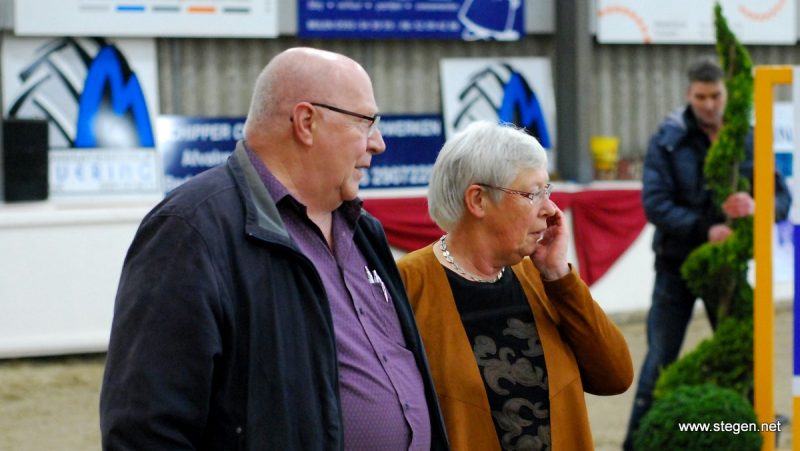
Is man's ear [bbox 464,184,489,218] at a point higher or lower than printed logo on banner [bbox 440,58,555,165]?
lower

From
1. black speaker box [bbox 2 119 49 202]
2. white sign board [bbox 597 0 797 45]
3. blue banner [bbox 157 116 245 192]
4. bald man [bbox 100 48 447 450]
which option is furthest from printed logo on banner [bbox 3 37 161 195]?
bald man [bbox 100 48 447 450]

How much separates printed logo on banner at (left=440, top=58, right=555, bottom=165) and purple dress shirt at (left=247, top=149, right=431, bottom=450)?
31.8ft

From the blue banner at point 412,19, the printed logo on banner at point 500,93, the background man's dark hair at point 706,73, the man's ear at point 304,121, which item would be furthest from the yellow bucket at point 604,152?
the man's ear at point 304,121

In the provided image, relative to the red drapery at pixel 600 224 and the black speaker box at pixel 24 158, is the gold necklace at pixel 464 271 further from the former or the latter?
the black speaker box at pixel 24 158

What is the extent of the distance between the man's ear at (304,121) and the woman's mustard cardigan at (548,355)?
724 millimetres

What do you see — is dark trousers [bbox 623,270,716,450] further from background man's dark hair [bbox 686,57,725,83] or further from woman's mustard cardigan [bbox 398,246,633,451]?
woman's mustard cardigan [bbox 398,246,633,451]

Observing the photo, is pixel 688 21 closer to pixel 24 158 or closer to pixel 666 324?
pixel 24 158

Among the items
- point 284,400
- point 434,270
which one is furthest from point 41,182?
point 284,400

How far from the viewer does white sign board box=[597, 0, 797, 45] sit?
12.2 m

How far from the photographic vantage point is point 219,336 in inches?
76.0

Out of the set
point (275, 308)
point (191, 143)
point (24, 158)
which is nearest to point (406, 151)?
point (191, 143)

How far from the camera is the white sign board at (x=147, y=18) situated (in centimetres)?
1039

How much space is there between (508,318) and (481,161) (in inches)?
14.7

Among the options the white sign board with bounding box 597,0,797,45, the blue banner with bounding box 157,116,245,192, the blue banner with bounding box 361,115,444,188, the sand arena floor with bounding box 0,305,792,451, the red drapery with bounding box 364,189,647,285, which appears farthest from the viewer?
the white sign board with bounding box 597,0,797,45
